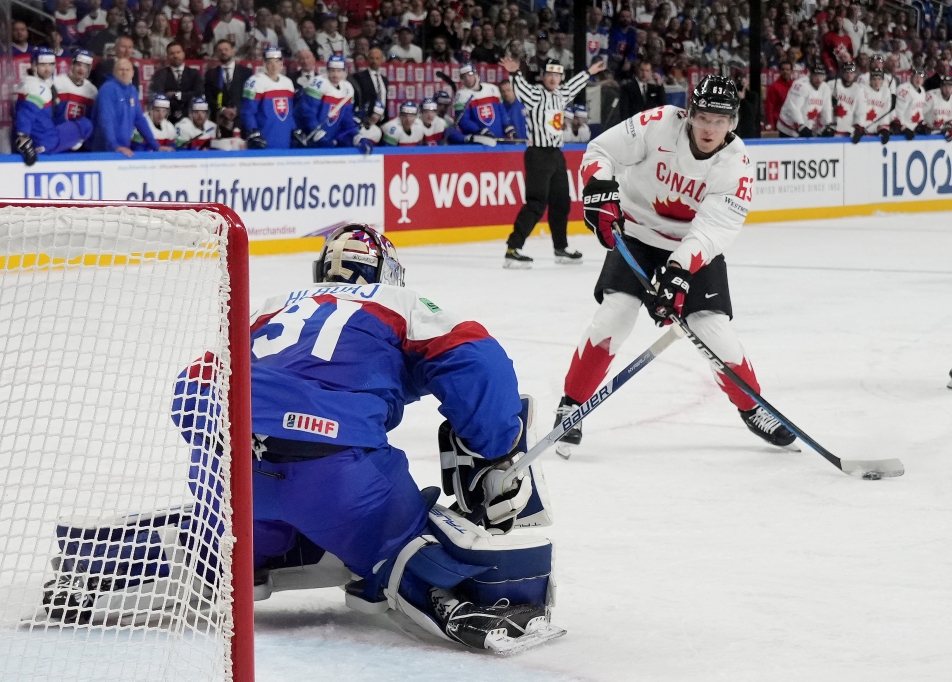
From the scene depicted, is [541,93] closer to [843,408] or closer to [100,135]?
[100,135]

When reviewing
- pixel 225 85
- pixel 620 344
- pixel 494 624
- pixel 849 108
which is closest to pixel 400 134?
pixel 225 85

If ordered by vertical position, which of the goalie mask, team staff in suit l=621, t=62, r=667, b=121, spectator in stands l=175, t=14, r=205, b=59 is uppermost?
spectator in stands l=175, t=14, r=205, b=59

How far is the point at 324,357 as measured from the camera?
8.21 feet

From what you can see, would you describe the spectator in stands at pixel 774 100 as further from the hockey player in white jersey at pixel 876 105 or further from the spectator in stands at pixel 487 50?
the spectator in stands at pixel 487 50

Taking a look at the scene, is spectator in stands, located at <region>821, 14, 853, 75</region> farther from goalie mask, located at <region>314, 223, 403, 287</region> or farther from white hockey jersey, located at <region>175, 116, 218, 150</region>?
goalie mask, located at <region>314, 223, 403, 287</region>

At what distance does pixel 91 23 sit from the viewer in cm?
1009

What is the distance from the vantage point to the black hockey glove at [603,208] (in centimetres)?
407

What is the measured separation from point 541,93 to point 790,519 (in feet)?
22.1

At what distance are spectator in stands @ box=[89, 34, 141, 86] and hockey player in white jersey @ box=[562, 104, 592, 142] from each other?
4.36 m

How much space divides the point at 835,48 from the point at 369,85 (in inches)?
306

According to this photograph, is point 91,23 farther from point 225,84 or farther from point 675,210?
point 675,210

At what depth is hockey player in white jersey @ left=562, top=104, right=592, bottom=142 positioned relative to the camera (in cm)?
1242

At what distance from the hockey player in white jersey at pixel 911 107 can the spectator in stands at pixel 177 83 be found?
8.01m

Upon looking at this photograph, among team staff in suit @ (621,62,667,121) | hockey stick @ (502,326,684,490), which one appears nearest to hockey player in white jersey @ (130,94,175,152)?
team staff in suit @ (621,62,667,121)
